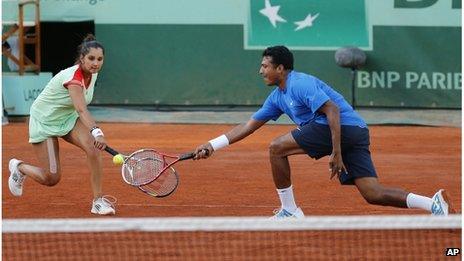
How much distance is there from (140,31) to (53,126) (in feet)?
26.9

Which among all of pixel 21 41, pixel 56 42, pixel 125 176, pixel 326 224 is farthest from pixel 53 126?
pixel 56 42

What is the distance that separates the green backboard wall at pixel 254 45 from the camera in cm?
1588

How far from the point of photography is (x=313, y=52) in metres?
16.2

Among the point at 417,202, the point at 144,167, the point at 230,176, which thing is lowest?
the point at 230,176

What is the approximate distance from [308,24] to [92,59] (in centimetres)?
828

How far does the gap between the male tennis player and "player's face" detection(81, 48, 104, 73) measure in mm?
1080

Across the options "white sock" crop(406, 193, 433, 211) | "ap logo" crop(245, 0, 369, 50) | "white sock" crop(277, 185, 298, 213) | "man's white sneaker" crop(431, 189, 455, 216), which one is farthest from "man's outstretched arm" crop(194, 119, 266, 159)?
"ap logo" crop(245, 0, 369, 50)

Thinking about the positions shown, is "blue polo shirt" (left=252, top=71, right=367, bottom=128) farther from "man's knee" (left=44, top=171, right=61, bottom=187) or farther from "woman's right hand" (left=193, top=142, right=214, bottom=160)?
"man's knee" (left=44, top=171, right=61, bottom=187)

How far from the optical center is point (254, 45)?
1631 centimetres

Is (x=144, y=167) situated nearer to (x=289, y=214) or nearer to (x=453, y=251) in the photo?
(x=289, y=214)

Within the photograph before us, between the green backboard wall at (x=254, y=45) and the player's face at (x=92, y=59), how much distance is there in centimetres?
817

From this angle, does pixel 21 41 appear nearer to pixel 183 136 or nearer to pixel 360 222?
pixel 183 136

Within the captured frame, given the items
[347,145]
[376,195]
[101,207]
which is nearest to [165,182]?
[101,207]

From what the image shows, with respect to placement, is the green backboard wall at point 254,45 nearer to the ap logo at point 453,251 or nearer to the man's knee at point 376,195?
the man's knee at point 376,195
